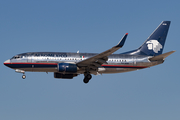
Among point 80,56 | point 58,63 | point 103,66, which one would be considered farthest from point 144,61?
point 58,63

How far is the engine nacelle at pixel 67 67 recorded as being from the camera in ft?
130

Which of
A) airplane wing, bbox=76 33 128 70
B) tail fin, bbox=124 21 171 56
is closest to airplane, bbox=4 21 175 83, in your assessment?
airplane wing, bbox=76 33 128 70

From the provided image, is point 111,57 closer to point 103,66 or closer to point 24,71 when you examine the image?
point 103,66

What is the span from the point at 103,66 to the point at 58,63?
6496 millimetres

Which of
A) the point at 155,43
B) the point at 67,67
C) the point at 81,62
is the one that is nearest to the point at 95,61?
the point at 81,62

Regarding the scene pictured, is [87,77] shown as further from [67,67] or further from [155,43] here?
[155,43]

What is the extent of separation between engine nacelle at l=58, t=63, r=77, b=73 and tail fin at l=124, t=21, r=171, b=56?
10.6m

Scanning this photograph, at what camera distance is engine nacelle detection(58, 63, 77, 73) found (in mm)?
39500

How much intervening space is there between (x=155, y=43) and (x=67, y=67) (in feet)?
53.3

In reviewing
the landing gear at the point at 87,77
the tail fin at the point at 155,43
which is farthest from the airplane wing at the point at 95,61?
the tail fin at the point at 155,43

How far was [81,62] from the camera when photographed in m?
40.3

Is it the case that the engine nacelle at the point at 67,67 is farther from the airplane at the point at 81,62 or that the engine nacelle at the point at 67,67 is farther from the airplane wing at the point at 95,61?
the airplane wing at the point at 95,61

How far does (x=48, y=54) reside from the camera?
41.4 meters

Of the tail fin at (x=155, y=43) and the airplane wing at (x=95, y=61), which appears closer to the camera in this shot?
the airplane wing at (x=95, y=61)
